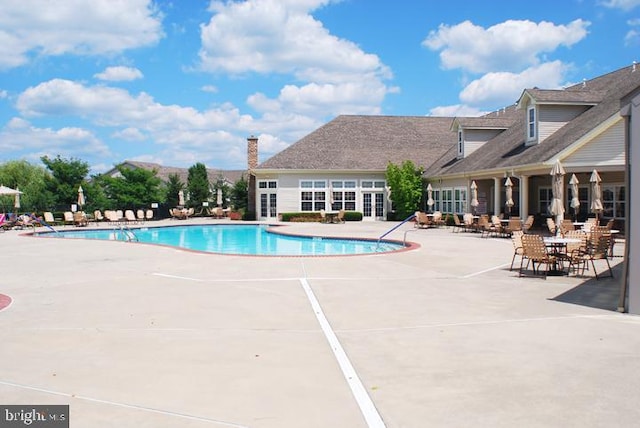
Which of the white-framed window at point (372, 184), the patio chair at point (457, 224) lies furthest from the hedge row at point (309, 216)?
the patio chair at point (457, 224)

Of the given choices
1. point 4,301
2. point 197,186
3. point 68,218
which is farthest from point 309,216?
point 4,301

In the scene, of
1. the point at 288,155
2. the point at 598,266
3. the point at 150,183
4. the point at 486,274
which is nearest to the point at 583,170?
the point at 598,266

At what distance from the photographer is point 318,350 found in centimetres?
621

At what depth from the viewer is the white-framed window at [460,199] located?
31047mm

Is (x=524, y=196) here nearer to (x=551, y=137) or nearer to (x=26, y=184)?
(x=551, y=137)

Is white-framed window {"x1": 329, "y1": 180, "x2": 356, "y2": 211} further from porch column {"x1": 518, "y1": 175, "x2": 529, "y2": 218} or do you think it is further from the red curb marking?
the red curb marking

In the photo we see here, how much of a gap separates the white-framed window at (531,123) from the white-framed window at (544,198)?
349 centimetres

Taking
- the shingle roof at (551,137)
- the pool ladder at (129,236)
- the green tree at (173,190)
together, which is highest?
the shingle roof at (551,137)

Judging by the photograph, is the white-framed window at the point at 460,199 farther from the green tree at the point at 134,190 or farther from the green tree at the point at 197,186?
the green tree at the point at 134,190

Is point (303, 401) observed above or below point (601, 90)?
below

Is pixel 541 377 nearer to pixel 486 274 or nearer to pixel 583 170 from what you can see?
pixel 486 274

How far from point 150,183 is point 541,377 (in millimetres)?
43351

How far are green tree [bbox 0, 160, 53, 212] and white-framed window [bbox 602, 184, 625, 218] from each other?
36392mm

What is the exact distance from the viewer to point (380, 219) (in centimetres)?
3884
